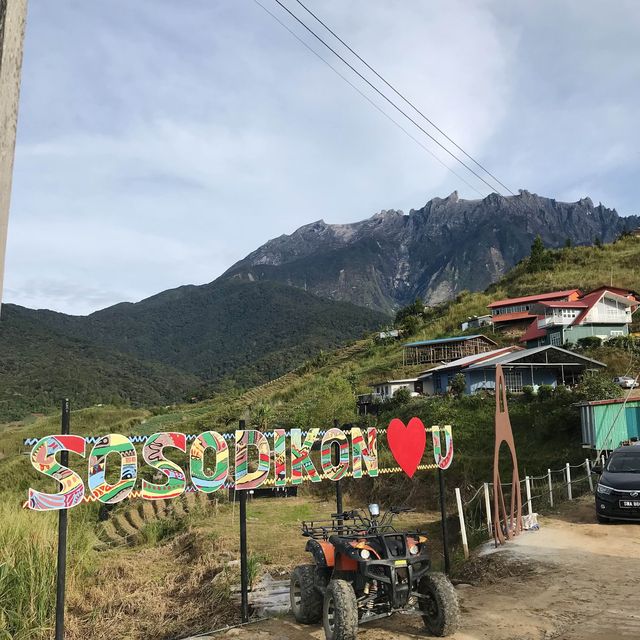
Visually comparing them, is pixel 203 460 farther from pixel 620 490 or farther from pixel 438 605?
pixel 620 490

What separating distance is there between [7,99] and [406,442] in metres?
6.72

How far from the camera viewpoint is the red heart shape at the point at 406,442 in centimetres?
793

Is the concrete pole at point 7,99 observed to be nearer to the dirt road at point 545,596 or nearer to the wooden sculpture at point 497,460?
the dirt road at point 545,596

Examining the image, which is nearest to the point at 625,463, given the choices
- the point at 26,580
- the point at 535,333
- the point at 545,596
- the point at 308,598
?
the point at 545,596

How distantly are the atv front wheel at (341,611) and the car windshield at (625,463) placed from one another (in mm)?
8094

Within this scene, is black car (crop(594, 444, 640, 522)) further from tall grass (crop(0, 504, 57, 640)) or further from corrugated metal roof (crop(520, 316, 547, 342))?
corrugated metal roof (crop(520, 316, 547, 342))

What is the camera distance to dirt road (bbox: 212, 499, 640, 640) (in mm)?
5453

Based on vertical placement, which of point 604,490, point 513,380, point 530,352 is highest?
point 530,352

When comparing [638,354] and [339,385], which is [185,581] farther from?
[638,354]

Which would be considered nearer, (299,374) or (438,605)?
(438,605)

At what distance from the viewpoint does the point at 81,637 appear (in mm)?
6273

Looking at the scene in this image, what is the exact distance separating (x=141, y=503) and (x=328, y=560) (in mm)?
16034

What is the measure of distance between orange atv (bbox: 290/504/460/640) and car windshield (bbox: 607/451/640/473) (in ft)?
23.3

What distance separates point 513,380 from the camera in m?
35.0
